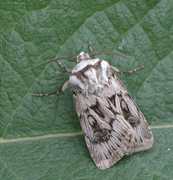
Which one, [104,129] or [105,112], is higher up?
[105,112]

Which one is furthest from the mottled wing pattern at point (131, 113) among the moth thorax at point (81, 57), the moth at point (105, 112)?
the moth thorax at point (81, 57)

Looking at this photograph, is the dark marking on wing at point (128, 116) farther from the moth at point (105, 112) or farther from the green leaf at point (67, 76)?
the green leaf at point (67, 76)

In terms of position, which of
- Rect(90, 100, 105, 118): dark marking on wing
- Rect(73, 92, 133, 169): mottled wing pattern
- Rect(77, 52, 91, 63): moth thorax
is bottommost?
Rect(73, 92, 133, 169): mottled wing pattern

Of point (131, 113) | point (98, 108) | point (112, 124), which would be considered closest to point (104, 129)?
point (112, 124)

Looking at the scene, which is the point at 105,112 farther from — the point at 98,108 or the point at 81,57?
the point at 81,57

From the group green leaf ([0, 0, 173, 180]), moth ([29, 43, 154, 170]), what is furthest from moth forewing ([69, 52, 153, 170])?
green leaf ([0, 0, 173, 180])

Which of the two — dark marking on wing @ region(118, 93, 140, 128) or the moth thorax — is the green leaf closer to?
the moth thorax

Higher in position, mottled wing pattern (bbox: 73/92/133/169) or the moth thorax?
the moth thorax

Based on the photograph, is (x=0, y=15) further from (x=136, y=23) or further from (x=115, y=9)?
(x=136, y=23)
